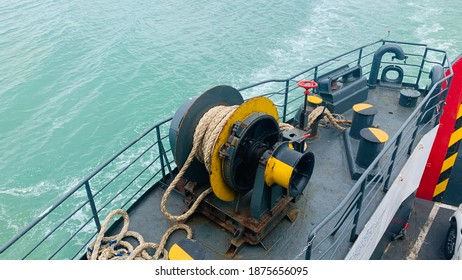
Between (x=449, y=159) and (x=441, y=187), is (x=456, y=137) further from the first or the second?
(x=441, y=187)

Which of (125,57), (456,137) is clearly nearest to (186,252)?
(456,137)

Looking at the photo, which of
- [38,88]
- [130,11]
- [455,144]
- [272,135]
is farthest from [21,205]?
[130,11]

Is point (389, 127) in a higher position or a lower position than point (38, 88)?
higher

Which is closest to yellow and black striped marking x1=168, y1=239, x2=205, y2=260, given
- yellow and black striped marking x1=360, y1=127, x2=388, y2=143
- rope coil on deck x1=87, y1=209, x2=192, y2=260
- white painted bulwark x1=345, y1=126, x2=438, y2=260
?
rope coil on deck x1=87, y1=209, x2=192, y2=260

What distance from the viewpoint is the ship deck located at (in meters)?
4.86

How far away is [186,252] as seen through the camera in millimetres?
3826

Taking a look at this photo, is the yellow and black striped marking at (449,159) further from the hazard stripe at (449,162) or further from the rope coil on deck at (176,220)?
the rope coil on deck at (176,220)

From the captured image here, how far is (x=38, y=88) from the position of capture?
17.6m

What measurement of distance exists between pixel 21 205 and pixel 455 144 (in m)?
13.4

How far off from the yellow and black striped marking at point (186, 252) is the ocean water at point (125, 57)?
10.4 metres

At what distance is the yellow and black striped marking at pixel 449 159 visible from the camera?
7999 mm

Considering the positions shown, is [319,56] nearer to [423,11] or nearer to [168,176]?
[423,11]

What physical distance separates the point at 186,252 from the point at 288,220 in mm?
1929

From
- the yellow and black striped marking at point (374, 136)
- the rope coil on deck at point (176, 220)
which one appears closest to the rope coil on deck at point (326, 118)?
the yellow and black striped marking at point (374, 136)
